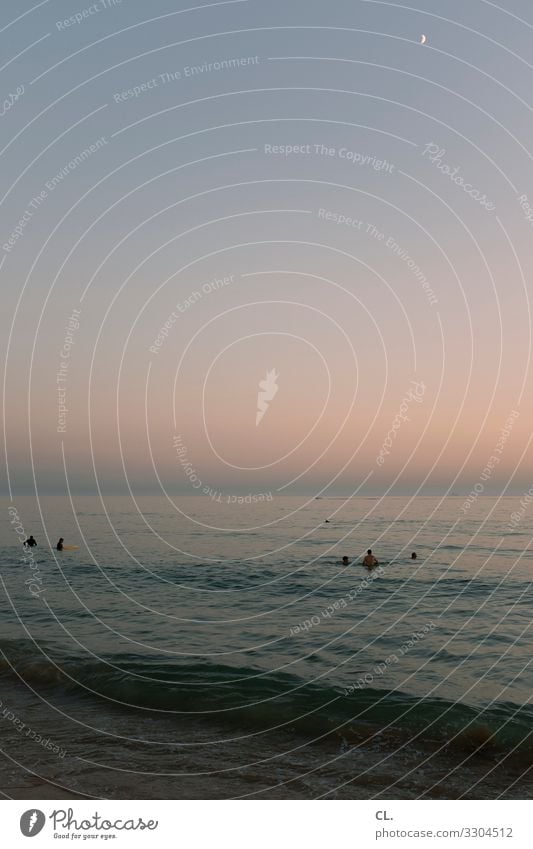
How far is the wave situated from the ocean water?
68 mm

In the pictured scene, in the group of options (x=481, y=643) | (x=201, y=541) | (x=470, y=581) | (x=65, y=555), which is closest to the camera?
(x=481, y=643)

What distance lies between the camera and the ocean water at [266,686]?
11.8m

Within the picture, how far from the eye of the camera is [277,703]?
16812 millimetres

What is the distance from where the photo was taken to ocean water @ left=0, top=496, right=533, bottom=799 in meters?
11.8

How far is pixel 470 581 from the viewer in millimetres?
42562

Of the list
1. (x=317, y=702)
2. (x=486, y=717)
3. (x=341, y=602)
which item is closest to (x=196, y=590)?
(x=341, y=602)

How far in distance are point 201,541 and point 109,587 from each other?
114 feet

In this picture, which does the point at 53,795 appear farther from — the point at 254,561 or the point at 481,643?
the point at 254,561

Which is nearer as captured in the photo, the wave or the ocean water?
the ocean water
